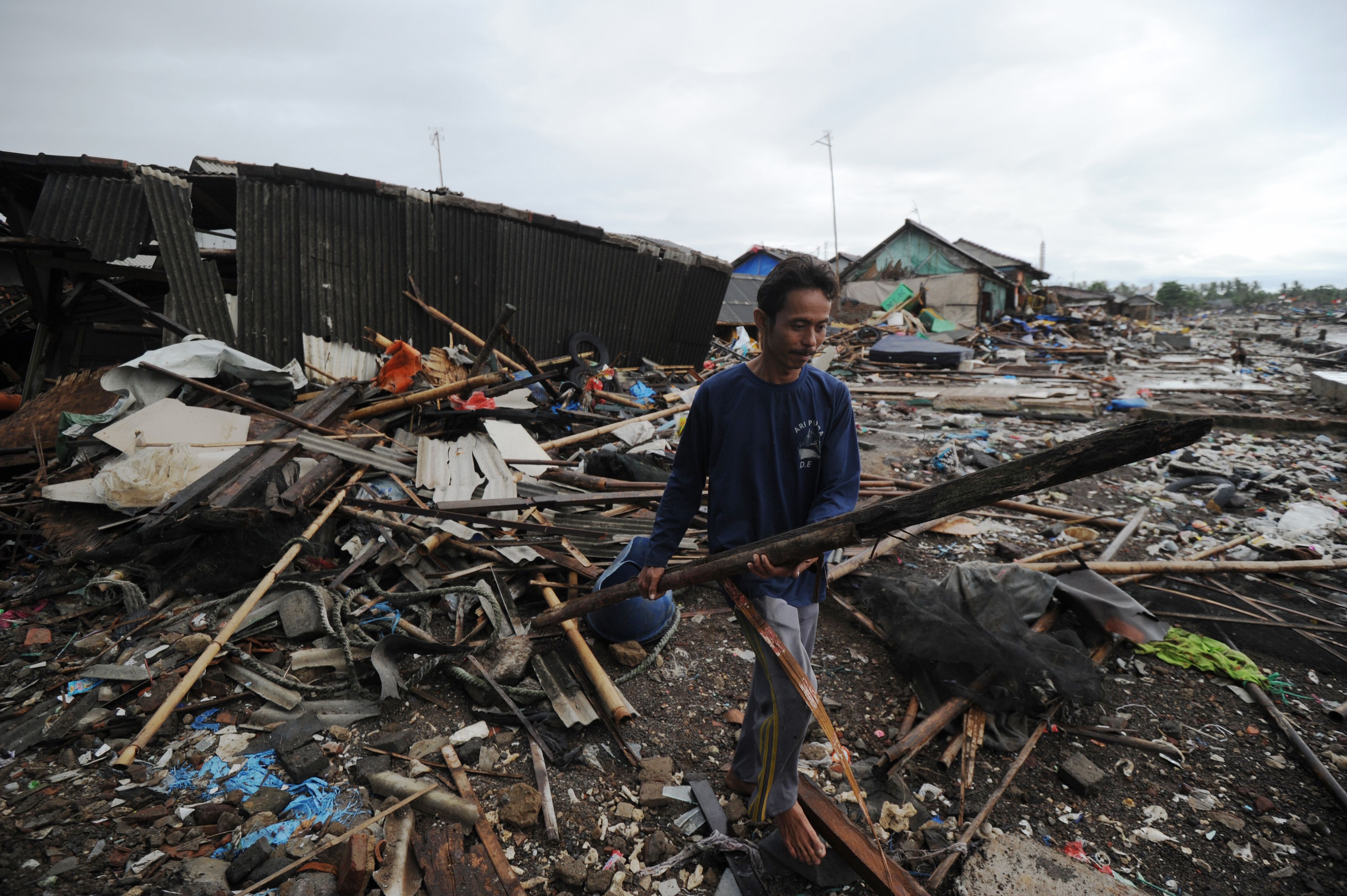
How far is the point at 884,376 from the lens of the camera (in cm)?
1559

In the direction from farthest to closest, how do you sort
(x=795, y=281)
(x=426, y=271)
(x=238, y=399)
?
(x=426, y=271), (x=238, y=399), (x=795, y=281)

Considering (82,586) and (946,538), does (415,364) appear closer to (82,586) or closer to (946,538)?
(82,586)

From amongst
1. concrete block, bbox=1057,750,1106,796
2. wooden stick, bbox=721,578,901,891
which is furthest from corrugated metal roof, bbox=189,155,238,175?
concrete block, bbox=1057,750,1106,796

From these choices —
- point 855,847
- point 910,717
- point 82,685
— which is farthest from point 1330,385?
point 82,685

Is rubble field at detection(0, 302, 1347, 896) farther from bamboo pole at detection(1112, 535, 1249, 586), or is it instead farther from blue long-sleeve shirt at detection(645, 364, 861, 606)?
blue long-sleeve shirt at detection(645, 364, 861, 606)

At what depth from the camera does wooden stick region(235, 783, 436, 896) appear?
201 centimetres

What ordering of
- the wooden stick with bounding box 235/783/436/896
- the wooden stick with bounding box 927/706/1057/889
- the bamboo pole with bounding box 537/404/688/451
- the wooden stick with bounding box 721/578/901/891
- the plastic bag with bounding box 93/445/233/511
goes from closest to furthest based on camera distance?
the wooden stick with bounding box 721/578/901/891 < the wooden stick with bounding box 235/783/436/896 < the wooden stick with bounding box 927/706/1057/889 < the plastic bag with bounding box 93/445/233/511 < the bamboo pole with bounding box 537/404/688/451

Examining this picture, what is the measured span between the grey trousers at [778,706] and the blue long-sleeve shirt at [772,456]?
0.07 meters

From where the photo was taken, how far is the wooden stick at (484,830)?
2.13 m

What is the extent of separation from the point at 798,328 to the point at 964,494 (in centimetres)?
76

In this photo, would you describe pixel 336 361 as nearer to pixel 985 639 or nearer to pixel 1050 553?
pixel 985 639

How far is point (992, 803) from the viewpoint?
2.56 meters

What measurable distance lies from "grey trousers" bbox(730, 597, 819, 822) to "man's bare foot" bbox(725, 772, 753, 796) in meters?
0.23

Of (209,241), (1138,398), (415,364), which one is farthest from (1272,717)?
(209,241)
